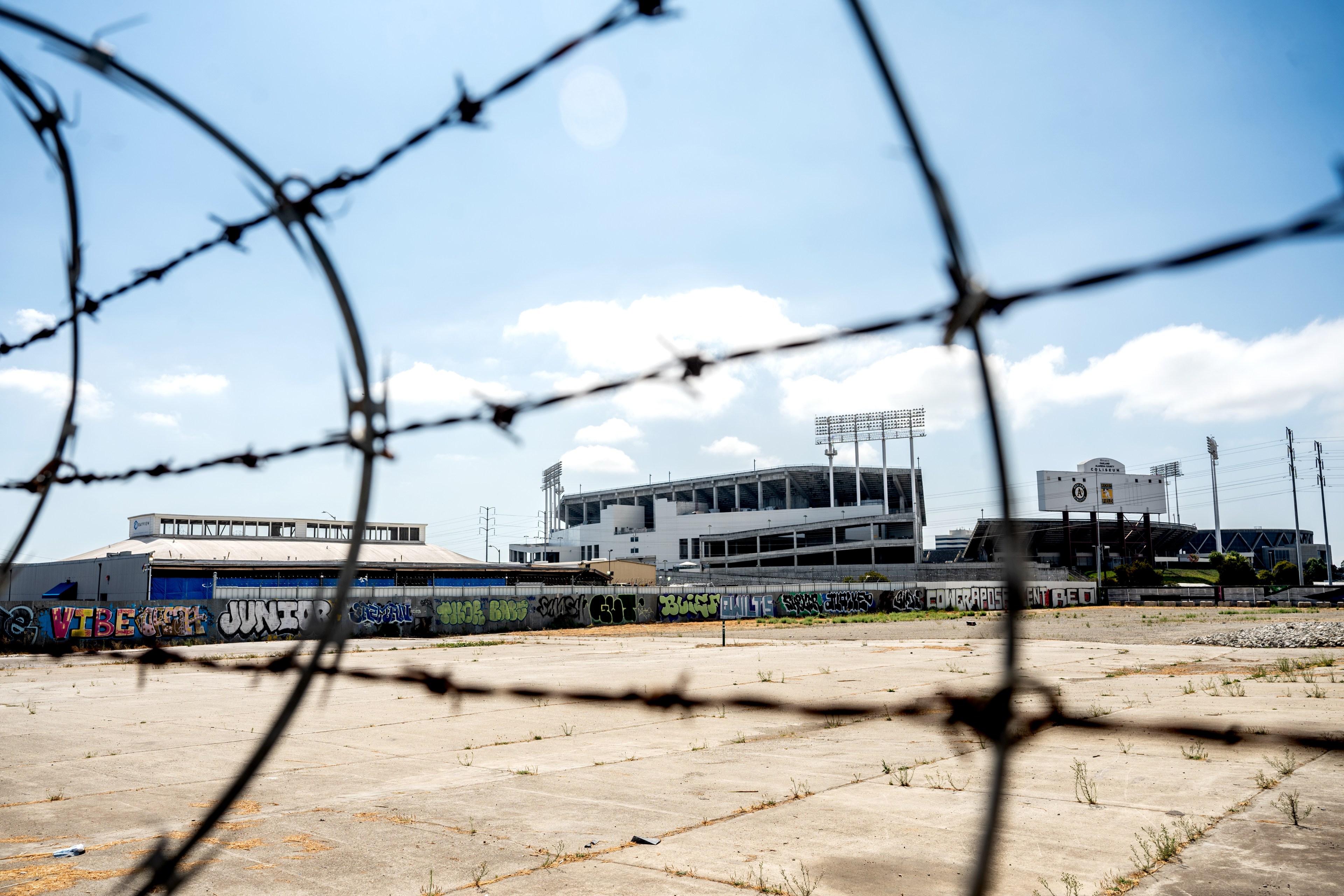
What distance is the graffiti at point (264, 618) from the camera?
99.7 ft

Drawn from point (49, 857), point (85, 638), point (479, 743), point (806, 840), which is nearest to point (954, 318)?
point (806, 840)

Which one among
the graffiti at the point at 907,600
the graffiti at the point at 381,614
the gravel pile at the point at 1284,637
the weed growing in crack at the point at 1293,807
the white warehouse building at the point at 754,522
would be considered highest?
the white warehouse building at the point at 754,522

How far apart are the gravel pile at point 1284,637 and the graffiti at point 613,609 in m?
24.2

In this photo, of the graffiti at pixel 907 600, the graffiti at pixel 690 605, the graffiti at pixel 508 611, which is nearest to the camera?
the graffiti at pixel 508 611

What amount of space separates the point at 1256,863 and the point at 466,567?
49190mm

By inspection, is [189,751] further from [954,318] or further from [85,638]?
[85,638]

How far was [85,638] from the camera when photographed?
27078 mm

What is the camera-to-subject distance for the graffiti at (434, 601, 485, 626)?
115ft

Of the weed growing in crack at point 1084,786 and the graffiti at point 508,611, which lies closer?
the weed growing in crack at point 1084,786

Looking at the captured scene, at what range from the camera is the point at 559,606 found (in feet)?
131

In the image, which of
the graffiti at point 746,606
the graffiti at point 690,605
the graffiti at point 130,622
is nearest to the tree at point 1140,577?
the graffiti at point 746,606

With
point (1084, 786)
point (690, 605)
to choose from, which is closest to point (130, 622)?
point (690, 605)

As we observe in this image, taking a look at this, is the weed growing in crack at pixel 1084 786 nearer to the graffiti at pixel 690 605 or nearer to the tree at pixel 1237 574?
the graffiti at pixel 690 605

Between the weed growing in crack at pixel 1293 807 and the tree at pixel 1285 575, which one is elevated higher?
the weed growing in crack at pixel 1293 807
